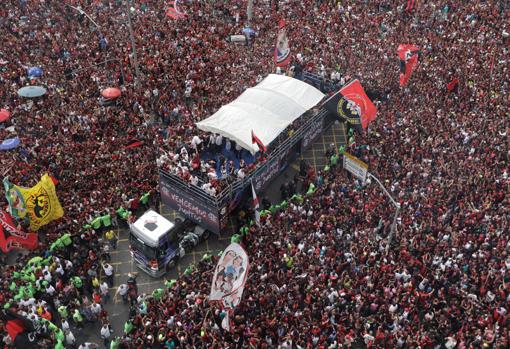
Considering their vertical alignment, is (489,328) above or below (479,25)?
below

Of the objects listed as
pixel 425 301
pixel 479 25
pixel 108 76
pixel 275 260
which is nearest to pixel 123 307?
pixel 275 260

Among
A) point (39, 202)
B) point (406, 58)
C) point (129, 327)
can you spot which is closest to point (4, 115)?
point (39, 202)

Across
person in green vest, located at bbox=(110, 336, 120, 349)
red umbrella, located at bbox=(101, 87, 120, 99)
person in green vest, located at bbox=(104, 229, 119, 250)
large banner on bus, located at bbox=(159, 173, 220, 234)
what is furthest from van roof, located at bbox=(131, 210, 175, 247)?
red umbrella, located at bbox=(101, 87, 120, 99)

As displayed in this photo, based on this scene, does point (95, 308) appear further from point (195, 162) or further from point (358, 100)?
point (358, 100)

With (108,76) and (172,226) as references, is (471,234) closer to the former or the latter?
(172,226)

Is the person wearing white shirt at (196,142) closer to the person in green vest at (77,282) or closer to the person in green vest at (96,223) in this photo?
the person in green vest at (96,223)

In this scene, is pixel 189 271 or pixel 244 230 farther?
pixel 244 230
